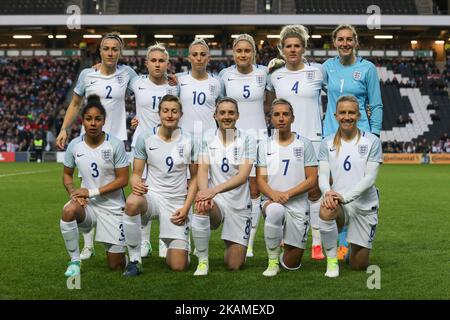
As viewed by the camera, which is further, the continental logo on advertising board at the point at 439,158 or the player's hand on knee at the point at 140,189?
the continental logo on advertising board at the point at 439,158

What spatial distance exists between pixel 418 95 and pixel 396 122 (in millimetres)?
3321

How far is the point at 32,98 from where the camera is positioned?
35562 mm

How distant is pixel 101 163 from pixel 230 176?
1093 mm

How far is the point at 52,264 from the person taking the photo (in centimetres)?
629

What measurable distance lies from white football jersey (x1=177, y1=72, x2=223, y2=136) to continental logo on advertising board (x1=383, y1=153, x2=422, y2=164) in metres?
24.9

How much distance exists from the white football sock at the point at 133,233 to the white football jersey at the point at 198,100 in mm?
1313

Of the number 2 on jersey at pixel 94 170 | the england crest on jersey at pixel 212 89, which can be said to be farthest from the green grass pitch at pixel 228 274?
the england crest on jersey at pixel 212 89

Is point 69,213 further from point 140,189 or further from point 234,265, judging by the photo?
point 234,265

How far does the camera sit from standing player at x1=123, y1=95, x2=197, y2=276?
19.5ft

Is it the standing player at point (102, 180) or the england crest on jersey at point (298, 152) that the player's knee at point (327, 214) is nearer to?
the england crest on jersey at point (298, 152)

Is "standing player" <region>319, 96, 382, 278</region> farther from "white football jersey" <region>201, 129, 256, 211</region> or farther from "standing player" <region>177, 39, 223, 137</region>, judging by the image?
"standing player" <region>177, 39, 223, 137</region>

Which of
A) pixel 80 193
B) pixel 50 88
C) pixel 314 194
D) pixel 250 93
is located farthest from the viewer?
pixel 50 88

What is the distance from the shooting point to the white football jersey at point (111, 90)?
6.94m

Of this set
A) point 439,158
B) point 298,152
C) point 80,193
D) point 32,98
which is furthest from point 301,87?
point 32,98
